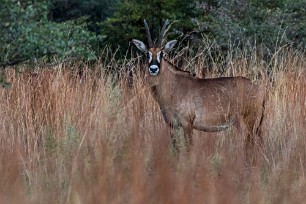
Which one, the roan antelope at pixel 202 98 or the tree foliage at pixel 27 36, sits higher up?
the tree foliage at pixel 27 36

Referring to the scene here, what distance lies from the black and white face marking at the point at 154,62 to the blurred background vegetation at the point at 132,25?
774 millimetres

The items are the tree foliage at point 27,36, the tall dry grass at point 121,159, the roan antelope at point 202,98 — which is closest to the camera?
the tall dry grass at point 121,159

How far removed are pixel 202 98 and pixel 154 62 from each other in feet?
2.30

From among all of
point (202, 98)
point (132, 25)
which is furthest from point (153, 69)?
point (132, 25)

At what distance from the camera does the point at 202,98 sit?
375 inches

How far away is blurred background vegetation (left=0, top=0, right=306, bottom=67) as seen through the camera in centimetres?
619

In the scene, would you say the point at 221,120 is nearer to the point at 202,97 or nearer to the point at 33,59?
the point at 202,97

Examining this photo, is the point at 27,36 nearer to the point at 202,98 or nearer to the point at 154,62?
the point at 154,62

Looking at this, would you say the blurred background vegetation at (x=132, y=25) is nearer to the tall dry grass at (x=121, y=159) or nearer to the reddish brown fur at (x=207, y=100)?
the tall dry grass at (x=121, y=159)

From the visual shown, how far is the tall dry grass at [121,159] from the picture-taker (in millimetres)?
4391

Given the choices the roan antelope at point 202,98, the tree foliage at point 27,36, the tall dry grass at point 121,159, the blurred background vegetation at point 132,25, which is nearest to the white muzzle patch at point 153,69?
the roan antelope at point 202,98

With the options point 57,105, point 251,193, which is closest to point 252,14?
point 57,105

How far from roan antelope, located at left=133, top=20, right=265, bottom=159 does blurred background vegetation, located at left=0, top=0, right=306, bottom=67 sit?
2.78ft

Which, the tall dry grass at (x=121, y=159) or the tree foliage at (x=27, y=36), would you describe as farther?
the tree foliage at (x=27, y=36)
